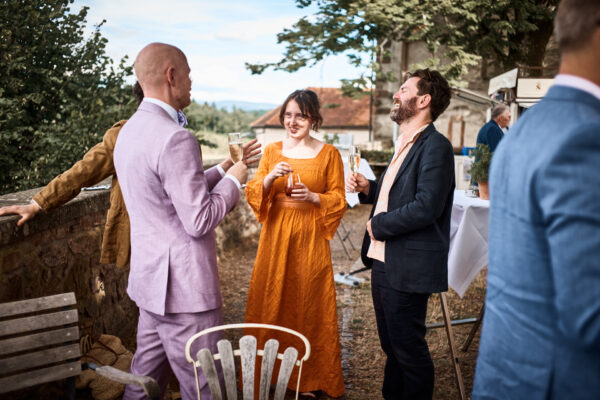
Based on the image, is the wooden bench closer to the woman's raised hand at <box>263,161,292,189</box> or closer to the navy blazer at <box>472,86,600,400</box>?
the woman's raised hand at <box>263,161,292,189</box>

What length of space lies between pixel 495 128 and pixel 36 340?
6.68 m

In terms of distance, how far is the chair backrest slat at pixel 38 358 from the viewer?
1927mm

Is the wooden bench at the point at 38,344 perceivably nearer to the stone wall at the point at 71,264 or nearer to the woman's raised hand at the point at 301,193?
the stone wall at the point at 71,264

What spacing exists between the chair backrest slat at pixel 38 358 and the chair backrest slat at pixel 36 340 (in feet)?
0.10

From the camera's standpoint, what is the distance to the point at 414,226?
2.29 meters

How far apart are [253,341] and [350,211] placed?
370 inches

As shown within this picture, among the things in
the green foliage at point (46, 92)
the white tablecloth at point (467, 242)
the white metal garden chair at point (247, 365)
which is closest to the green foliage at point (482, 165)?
the white tablecloth at point (467, 242)

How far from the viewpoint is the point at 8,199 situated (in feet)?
8.87

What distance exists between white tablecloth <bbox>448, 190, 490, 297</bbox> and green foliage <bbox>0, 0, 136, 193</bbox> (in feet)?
12.3

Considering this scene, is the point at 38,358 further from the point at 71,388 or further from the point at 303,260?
the point at 303,260

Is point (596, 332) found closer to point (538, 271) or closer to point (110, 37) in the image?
point (538, 271)

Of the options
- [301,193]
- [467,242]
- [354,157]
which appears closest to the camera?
[354,157]

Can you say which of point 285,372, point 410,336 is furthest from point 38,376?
point 410,336

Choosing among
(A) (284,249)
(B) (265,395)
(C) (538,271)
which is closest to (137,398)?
(B) (265,395)
